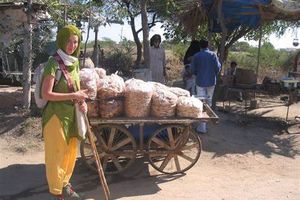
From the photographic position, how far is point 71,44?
4.64m

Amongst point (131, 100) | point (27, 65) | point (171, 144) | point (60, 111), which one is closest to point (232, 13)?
point (27, 65)

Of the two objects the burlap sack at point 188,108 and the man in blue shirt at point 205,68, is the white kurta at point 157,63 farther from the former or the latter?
the burlap sack at point 188,108

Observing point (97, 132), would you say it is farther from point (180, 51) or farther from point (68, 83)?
point (180, 51)

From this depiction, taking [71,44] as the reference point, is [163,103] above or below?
below

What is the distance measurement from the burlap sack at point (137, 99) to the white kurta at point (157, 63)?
3.97 m

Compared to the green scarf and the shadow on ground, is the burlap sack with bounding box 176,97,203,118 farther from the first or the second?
the green scarf

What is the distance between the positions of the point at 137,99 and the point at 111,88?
0.34 m

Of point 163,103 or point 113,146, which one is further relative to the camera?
point 113,146

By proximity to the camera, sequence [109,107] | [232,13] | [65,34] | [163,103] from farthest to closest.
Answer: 1. [232,13]
2. [163,103]
3. [109,107]
4. [65,34]

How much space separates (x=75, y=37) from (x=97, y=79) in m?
1.08

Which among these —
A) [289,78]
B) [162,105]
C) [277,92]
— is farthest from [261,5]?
[162,105]

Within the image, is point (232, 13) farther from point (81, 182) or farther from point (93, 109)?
point (81, 182)

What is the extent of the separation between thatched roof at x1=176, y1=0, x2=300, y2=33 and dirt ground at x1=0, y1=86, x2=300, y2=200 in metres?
2.29

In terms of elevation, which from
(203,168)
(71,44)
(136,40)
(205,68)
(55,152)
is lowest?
(203,168)
